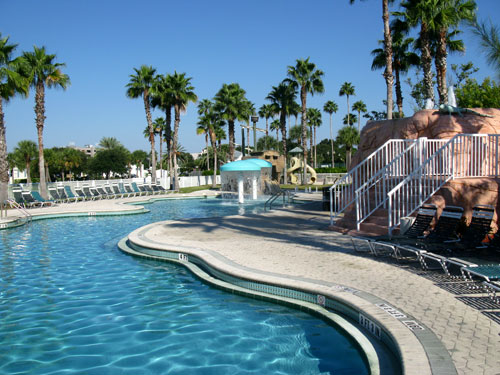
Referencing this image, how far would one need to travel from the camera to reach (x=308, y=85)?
133 feet

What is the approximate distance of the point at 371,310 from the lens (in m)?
5.07

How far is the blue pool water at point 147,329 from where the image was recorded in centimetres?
477

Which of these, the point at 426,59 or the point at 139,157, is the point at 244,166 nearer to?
the point at 426,59

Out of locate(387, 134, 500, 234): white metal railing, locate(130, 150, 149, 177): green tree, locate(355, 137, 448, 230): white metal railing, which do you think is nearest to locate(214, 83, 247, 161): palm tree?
locate(355, 137, 448, 230): white metal railing

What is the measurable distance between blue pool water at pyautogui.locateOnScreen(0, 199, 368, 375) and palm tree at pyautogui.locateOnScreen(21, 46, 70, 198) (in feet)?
64.1

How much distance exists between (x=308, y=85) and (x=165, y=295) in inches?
1425

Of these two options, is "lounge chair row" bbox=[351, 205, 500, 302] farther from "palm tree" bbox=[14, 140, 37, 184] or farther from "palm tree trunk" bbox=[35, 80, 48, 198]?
"palm tree" bbox=[14, 140, 37, 184]

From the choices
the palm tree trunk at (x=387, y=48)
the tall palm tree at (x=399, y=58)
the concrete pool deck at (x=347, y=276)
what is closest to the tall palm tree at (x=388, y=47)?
the palm tree trunk at (x=387, y=48)

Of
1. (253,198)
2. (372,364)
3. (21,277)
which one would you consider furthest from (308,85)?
(372,364)

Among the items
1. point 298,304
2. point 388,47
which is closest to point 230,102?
point 388,47

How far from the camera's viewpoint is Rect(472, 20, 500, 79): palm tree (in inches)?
256

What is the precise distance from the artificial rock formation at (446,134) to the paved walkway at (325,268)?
2265 mm

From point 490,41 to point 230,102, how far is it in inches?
1432

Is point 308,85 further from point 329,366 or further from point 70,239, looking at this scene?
point 329,366
